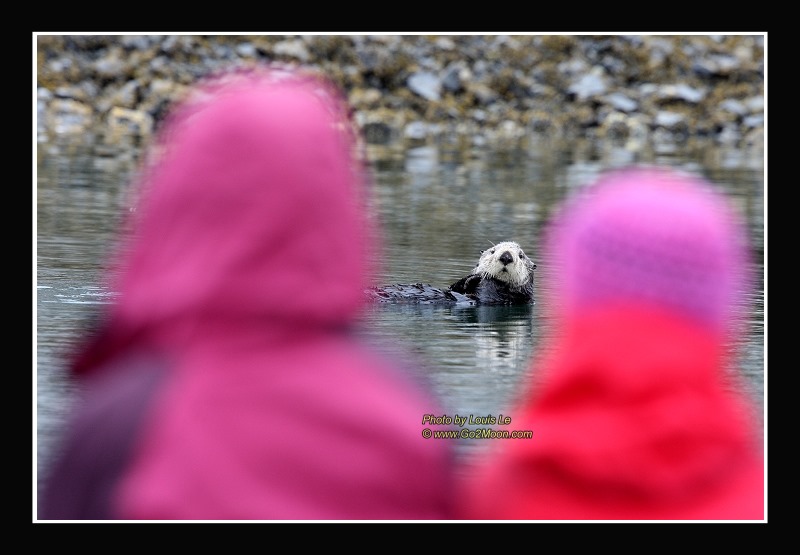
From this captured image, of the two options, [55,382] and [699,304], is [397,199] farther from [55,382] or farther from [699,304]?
[699,304]

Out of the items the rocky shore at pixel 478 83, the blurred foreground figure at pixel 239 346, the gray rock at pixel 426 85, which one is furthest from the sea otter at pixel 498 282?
the gray rock at pixel 426 85

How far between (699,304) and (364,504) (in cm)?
78

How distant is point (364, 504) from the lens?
2.82 meters

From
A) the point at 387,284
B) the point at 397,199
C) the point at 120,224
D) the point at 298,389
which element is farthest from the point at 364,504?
the point at 397,199

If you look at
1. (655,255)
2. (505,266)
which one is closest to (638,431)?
(655,255)

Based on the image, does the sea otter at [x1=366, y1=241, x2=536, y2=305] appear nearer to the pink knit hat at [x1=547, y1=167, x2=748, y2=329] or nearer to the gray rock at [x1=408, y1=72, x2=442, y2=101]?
the pink knit hat at [x1=547, y1=167, x2=748, y2=329]

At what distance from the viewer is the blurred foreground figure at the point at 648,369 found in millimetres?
2795

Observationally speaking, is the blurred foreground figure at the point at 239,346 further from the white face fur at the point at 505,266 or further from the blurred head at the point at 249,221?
the white face fur at the point at 505,266

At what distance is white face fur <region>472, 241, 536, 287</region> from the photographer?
31.6ft

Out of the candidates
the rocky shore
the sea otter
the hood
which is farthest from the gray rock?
the hood

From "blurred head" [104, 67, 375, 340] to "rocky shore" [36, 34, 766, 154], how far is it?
2271cm

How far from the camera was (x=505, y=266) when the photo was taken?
9.62m

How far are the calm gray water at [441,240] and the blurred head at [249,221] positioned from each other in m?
1.61

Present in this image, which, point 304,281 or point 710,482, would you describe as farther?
point 710,482
